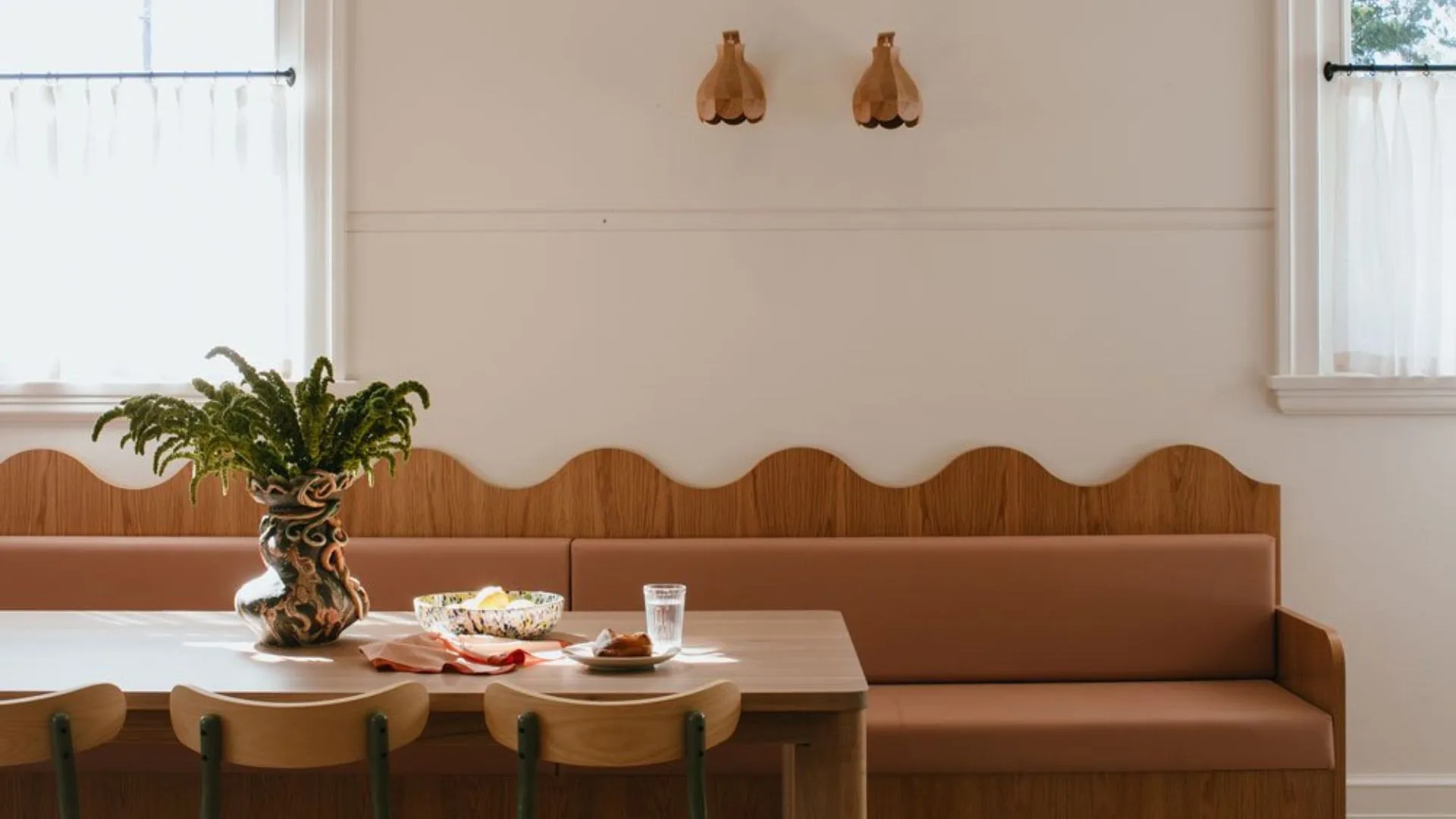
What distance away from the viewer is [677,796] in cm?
326

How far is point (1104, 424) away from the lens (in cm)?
380

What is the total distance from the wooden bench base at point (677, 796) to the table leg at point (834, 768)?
1.07 metres

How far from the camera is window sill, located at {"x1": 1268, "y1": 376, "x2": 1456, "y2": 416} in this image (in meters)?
3.72

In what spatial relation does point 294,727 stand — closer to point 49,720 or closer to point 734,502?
point 49,720

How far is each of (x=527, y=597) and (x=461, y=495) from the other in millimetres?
1144

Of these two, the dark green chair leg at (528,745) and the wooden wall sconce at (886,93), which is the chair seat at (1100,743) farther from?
the wooden wall sconce at (886,93)

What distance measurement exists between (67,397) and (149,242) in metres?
0.50

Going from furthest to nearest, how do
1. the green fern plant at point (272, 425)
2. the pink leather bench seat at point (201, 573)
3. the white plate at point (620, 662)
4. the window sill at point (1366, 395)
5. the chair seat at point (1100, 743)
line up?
the window sill at point (1366, 395)
the pink leather bench seat at point (201, 573)
the chair seat at point (1100, 743)
the green fern plant at point (272, 425)
the white plate at point (620, 662)

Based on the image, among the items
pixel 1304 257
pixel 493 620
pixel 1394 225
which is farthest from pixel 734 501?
pixel 1394 225

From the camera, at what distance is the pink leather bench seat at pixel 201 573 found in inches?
139

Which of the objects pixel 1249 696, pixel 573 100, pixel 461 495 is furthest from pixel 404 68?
pixel 1249 696

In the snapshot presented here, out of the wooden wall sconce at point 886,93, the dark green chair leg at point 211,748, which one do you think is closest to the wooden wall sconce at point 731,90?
the wooden wall sconce at point 886,93

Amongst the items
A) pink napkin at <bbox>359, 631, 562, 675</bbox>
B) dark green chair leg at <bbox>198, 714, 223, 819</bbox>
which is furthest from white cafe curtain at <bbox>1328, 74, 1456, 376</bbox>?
dark green chair leg at <bbox>198, 714, 223, 819</bbox>

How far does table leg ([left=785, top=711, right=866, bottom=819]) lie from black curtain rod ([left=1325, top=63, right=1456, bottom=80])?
8.74ft
